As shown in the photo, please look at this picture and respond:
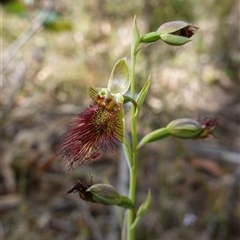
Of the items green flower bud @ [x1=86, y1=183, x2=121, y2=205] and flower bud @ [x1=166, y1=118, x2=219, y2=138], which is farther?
flower bud @ [x1=166, y1=118, x2=219, y2=138]

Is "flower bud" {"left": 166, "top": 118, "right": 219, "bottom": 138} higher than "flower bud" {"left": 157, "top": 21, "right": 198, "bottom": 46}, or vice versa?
"flower bud" {"left": 157, "top": 21, "right": 198, "bottom": 46}

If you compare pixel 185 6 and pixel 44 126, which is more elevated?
pixel 185 6

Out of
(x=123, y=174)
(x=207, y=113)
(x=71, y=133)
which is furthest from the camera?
(x=207, y=113)

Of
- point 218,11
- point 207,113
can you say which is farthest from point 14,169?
point 218,11

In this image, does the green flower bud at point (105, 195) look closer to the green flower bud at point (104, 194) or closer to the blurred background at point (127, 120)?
the green flower bud at point (104, 194)

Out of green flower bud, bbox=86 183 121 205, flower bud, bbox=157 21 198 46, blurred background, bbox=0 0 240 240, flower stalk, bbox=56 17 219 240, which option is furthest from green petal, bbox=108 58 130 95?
blurred background, bbox=0 0 240 240

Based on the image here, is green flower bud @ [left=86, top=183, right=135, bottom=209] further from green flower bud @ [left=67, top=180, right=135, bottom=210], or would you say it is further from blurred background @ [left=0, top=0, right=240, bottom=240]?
blurred background @ [left=0, top=0, right=240, bottom=240]

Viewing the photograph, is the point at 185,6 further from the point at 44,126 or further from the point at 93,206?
the point at 93,206
